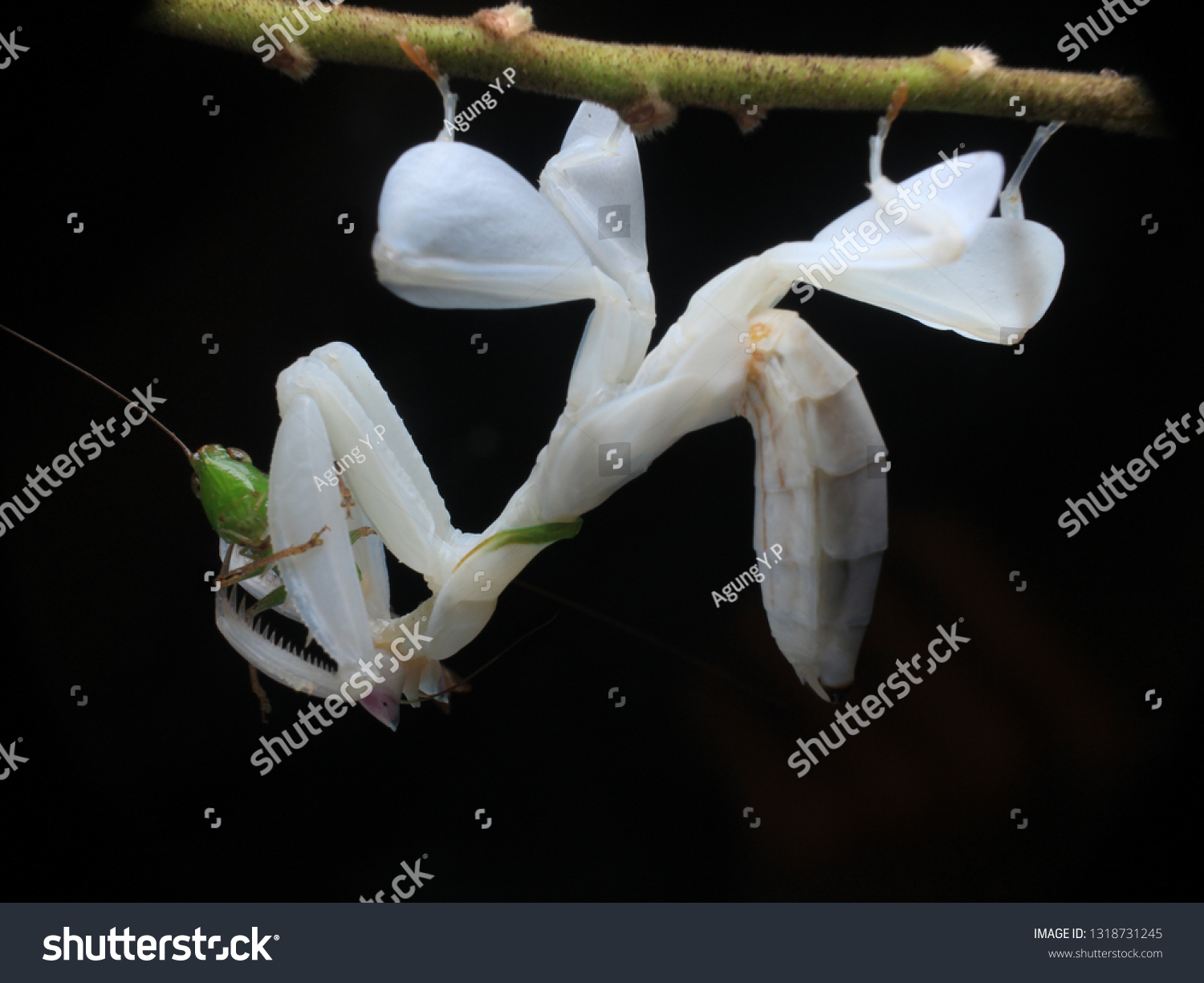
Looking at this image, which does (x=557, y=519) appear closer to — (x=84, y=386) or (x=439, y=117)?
(x=439, y=117)

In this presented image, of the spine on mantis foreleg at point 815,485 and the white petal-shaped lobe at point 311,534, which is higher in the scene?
the white petal-shaped lobe at point 311,534

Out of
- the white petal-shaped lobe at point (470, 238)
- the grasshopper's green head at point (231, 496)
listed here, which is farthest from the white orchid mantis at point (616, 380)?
the grasshopper's green head at point (231, 496)

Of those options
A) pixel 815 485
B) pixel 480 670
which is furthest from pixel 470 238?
pixel 480 670

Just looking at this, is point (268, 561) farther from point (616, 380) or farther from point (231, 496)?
point (616, 380)

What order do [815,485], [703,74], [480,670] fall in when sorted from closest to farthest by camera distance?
[703,74] < [815,485] < [480,670]

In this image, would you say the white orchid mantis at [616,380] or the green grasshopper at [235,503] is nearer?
the white orchid mantis at [616,380]

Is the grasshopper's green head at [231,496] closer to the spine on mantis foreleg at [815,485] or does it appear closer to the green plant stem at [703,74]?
the green plant stem at [703,74]
